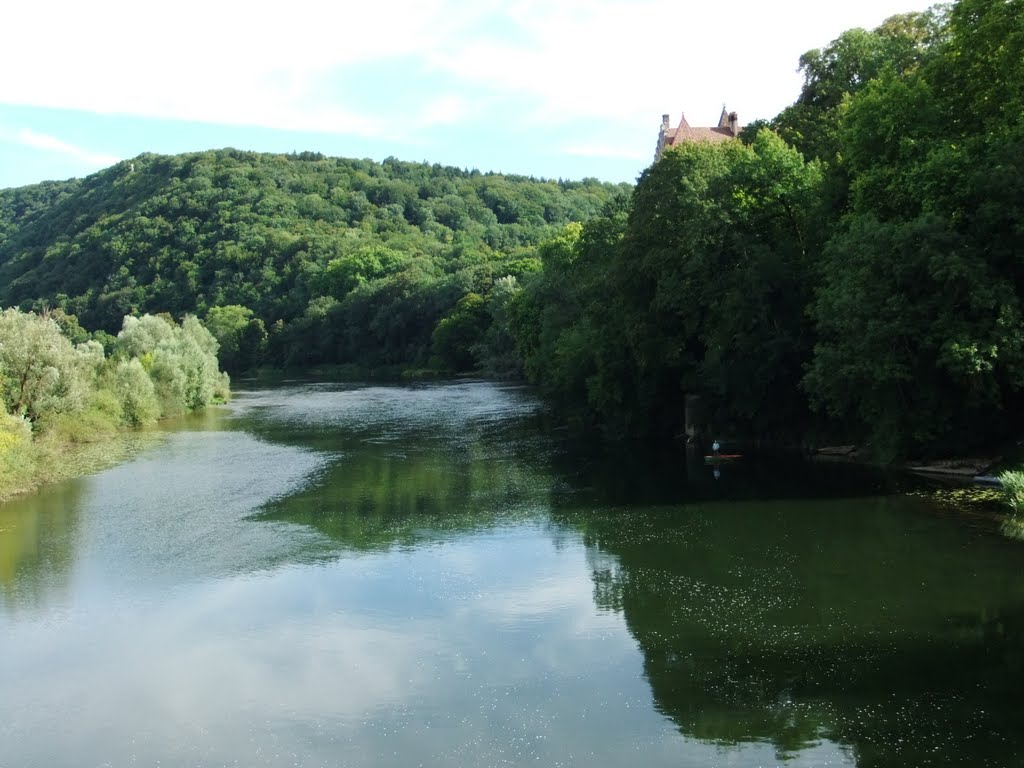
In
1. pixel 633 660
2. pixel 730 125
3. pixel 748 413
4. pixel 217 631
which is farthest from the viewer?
pixel 730 125

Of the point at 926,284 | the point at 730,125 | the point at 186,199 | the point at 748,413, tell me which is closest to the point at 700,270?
the point at 748,413

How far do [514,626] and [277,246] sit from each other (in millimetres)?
130821

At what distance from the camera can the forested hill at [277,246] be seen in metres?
120

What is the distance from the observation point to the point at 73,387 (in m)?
42.3

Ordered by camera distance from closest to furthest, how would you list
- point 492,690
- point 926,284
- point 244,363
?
point 492,690, point 926,284, point 244,363

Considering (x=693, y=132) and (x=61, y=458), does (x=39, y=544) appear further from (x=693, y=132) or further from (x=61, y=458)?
(x=693, y=132)

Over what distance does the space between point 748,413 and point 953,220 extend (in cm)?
1154

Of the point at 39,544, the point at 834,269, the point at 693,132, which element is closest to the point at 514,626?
the point at 39,544

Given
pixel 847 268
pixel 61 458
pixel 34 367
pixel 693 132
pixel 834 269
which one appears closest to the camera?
pixel 847 268

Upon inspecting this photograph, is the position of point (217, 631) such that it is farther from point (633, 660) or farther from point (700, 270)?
point (700, 270)

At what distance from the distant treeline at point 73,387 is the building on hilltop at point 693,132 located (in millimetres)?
35563

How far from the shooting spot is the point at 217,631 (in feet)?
61.2

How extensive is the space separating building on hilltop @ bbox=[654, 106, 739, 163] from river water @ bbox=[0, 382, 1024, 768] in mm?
41017

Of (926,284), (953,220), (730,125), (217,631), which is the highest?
(730,125)
